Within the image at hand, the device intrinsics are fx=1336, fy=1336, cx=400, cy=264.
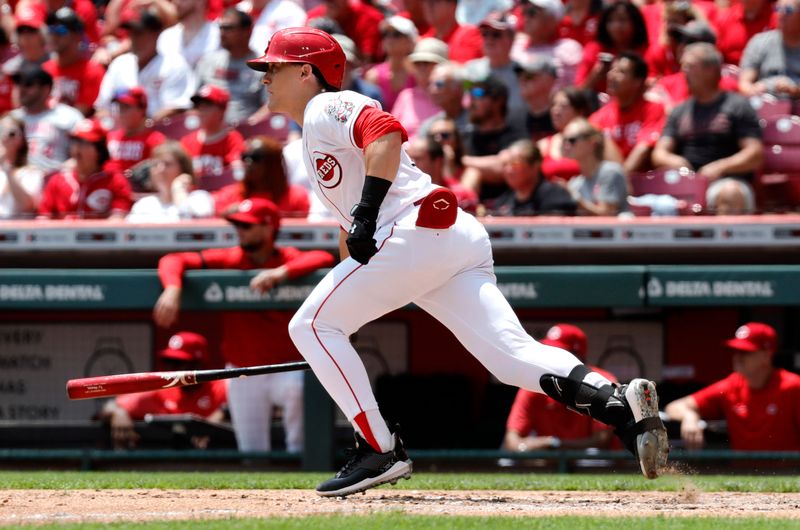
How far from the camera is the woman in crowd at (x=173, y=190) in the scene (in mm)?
8125

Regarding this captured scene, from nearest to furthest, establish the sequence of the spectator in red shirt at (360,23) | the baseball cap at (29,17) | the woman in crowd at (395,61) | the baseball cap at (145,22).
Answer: the woman in crowd at (395,61), the spectator in red shirt at (360,23), the baseball cap at (145,22), the baseball cap at (29,17)

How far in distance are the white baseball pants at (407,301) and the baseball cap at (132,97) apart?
5.02 meters

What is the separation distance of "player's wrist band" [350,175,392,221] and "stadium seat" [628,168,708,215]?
12.0 feet

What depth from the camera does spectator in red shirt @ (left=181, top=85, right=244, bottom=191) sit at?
8734 mm

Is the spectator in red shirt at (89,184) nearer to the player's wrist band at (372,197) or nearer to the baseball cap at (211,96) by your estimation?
the baseball cap at (211,96)

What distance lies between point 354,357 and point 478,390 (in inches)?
148

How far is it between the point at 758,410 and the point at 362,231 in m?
3.76

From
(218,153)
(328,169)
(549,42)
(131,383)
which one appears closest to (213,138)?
(218,153)

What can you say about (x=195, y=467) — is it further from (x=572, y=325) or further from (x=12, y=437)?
(x=572, y=325)

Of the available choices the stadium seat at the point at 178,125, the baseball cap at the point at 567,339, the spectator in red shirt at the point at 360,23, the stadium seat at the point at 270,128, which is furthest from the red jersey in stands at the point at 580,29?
the baseball cap at the point at 567,339

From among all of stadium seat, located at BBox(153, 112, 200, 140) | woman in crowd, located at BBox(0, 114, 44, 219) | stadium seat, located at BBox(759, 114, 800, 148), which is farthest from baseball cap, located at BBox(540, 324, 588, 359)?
woman in crowd, located at BBox(0, 114, 44, 219)

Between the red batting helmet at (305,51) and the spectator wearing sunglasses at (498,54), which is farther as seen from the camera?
the spectator wearing sunglasses at (498,54)

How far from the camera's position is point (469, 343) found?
14.7 ft

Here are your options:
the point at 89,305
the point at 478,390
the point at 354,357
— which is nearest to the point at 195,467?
the point at 89,305
